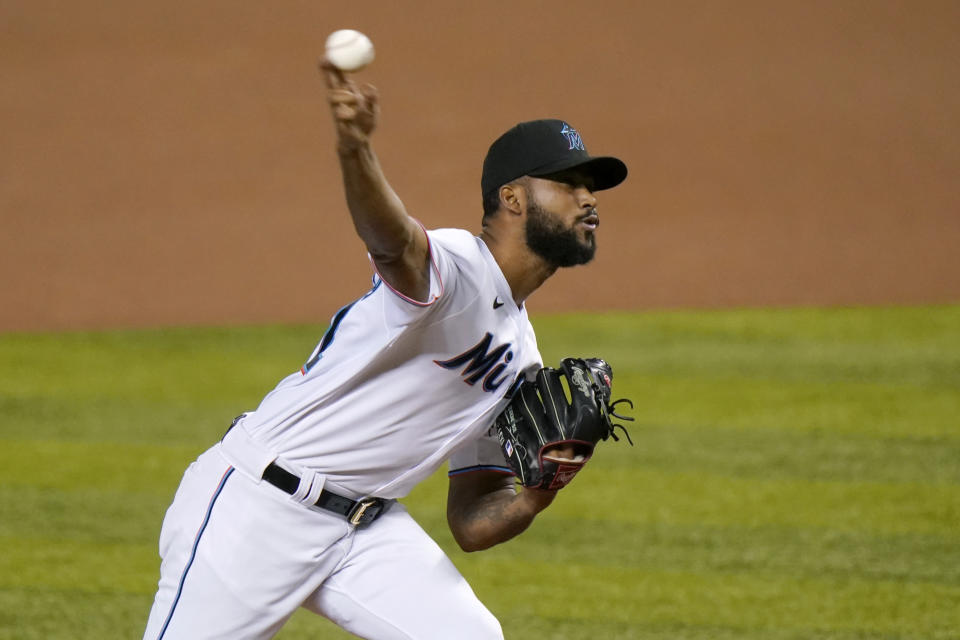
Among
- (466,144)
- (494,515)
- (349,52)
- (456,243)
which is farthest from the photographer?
(466,144)

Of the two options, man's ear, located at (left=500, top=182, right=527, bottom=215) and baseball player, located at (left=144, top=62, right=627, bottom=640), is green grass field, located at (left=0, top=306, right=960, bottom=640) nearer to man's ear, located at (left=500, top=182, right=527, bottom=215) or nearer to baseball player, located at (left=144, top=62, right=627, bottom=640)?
baseball player, located at (left=144, top=62, right=627, bottom=640)

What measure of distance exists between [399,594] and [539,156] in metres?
1.17

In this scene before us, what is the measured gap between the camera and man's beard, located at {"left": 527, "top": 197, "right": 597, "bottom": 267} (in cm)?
306

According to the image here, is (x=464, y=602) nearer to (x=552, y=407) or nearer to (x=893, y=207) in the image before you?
(x=552, y=407)

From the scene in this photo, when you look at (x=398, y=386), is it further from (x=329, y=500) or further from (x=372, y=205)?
(x=372, y=205)

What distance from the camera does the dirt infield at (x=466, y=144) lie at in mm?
12008

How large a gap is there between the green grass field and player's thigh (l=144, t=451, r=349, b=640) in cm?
234

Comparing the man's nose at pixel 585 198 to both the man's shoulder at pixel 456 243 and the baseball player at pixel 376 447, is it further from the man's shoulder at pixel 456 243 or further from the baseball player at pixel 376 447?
the man's shoulder at pixel 456 243

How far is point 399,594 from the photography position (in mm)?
3033

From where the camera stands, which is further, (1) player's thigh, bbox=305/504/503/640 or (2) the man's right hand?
(1) player's thigh, bbox=305/504/503/640

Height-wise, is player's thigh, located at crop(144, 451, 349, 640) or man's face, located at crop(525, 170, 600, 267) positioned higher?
man's face, located at crop(525, 170, 600, 267)

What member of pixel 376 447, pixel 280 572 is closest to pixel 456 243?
pixel 376 447

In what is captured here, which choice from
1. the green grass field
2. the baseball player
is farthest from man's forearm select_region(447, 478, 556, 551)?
the green grass field

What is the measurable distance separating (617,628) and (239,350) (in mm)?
6178
